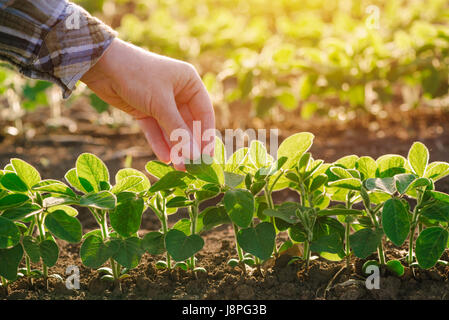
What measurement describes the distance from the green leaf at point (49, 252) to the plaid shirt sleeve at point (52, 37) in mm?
499

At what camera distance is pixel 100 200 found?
4.80 ft

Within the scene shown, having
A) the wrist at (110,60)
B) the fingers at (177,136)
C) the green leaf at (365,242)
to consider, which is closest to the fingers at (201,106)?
the fingers at (177,136)

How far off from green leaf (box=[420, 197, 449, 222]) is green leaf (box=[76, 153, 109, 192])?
865 mm

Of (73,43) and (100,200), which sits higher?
(73,43)

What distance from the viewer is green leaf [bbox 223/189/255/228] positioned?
1480 mm

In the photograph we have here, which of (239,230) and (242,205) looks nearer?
(242,205)

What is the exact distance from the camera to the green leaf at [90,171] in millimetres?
1601

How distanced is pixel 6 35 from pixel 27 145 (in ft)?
7.85

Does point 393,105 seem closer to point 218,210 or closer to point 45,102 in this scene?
point 45,102

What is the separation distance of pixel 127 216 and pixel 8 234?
304mm

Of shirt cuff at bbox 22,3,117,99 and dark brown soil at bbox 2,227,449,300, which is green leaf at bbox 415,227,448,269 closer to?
dark brown soil at bbox 2,227,449,300

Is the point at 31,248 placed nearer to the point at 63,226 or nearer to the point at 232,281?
the point at 63,226

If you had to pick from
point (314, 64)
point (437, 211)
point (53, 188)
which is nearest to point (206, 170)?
point (53, 188)

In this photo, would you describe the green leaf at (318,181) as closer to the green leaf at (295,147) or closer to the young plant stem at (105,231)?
the green leaf at (295,147)
